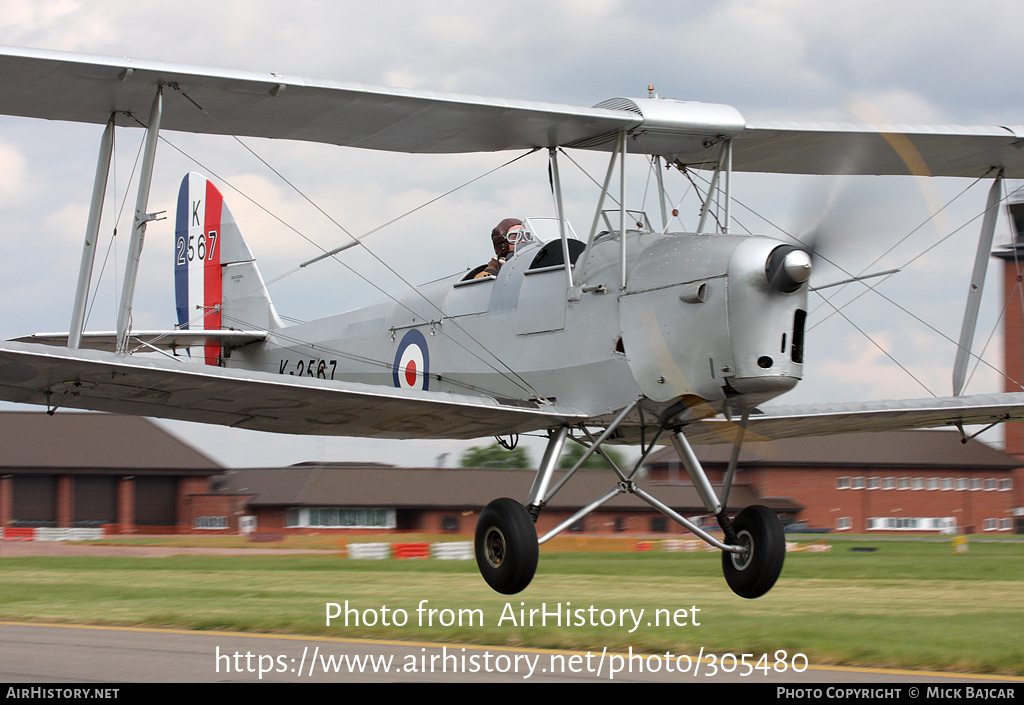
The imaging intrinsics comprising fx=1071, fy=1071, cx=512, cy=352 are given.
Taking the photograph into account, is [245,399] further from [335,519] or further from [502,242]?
[335,519]

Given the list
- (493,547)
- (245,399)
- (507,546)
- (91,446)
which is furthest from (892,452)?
(245,399)

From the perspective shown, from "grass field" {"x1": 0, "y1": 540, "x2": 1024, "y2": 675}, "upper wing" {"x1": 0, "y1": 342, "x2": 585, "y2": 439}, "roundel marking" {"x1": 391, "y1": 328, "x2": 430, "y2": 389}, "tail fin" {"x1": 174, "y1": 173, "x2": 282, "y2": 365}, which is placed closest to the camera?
"upper wing" {"x1": 0, "y1": 342, "x2": 585, "y2": 439}

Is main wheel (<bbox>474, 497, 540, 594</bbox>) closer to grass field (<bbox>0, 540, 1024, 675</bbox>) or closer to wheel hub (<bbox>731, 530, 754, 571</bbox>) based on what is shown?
wheel hub (<bbox>731, 530, 754, 571</bbox>)

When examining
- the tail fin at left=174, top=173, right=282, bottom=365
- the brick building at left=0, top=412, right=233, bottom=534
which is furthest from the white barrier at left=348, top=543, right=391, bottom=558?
the tail fin at left=174, top=173, right=282, bottom=365

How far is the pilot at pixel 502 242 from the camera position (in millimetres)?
9812

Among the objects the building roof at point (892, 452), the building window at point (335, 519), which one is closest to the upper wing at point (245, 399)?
the building window at point (335, 519)

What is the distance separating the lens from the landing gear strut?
26.0ft

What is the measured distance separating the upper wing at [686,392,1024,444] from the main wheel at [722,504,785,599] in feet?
Answer: 2.48

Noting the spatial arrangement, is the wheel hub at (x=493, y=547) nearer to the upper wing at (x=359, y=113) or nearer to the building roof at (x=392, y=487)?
the upper wing at (x=359, y=113)

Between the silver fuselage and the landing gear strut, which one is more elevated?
the silver fuselage

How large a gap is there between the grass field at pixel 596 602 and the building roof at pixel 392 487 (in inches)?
649

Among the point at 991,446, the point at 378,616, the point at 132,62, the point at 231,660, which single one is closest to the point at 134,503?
the point at 378,616

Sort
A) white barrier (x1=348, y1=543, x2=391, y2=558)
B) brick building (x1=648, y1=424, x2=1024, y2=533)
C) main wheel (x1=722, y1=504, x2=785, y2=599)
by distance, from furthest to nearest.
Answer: brick building (x1=648, y1=424, x2=1024, y2=533) → white barrier (x1=348, y1=543, x2=391, y2=558) → main wheel (x1=722, y1=504, x2=785, y2=599)

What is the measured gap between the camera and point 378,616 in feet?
47.6
